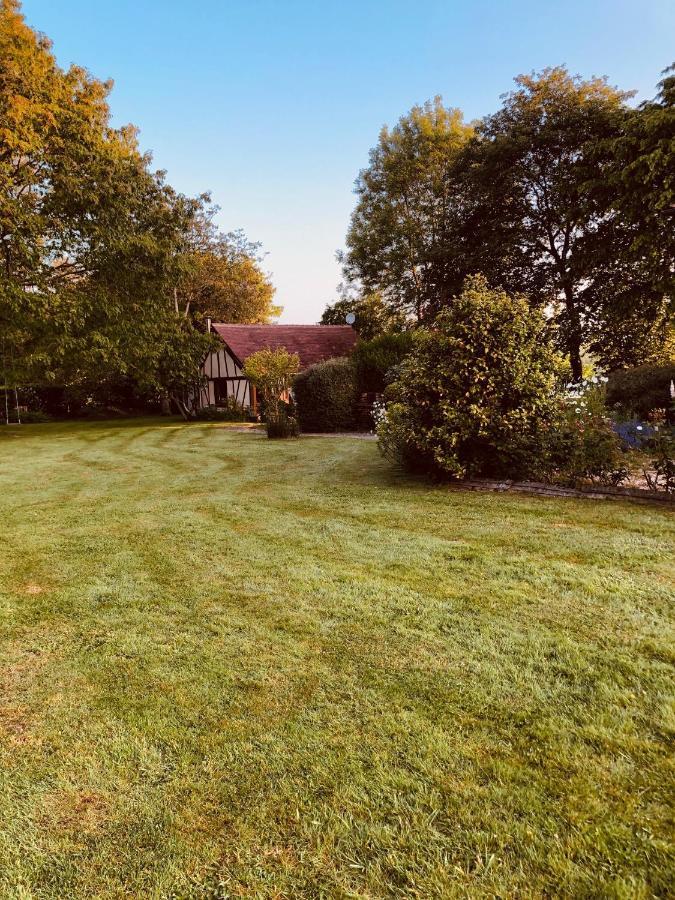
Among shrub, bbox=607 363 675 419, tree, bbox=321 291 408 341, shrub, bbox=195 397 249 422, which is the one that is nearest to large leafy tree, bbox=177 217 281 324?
tree, bbox=321 291 408 341

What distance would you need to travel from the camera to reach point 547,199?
24672 mm

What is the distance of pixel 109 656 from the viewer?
3.05 meters

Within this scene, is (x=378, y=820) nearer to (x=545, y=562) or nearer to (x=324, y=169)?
(x=545, y=562)

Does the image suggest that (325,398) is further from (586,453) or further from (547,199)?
(547,199)

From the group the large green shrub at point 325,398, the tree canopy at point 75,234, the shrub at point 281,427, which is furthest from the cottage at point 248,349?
the shrub at point 281,427

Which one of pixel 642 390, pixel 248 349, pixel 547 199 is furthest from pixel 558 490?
pixel 248 349

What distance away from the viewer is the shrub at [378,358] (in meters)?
20.7

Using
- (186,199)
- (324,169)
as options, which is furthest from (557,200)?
(186,199)

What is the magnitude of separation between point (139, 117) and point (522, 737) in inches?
1330

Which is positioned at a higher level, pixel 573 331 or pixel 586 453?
pixel 573 331

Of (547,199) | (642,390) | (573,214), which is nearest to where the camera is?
(642,390)

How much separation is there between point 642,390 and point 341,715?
56.4ft

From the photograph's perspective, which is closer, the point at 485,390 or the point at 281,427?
the point at 485,390

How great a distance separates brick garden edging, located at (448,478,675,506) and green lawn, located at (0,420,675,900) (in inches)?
48.5
